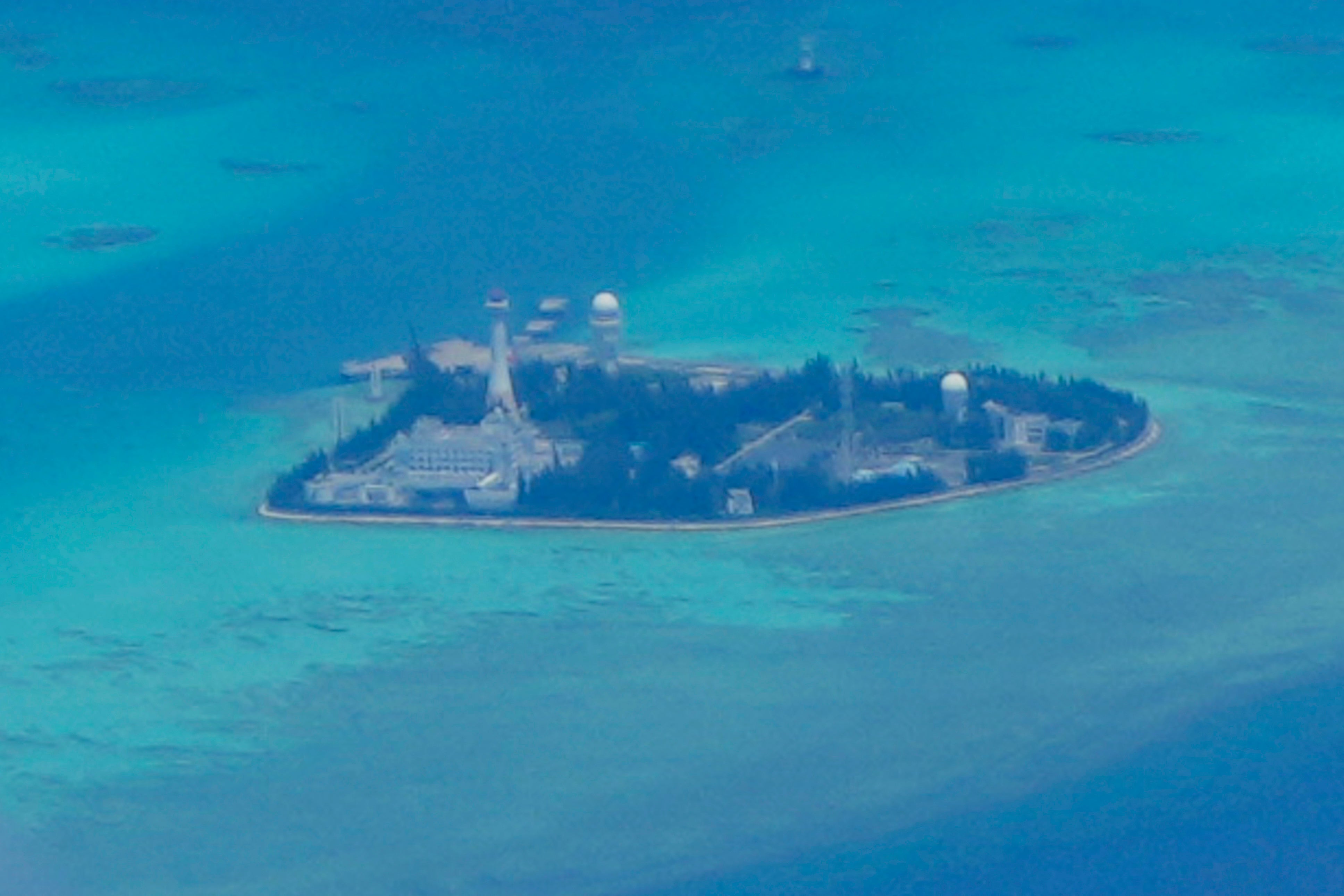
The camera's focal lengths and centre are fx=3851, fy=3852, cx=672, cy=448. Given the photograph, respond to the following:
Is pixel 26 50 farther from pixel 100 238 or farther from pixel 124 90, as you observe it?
pixel 100 238

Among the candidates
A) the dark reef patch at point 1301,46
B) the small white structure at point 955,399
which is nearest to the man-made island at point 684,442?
the small white structure at point 955,399

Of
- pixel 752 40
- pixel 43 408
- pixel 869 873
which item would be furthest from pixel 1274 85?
pixel 869 873

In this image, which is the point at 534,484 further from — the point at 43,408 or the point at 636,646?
the point at 43,408

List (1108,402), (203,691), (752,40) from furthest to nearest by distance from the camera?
1. (752,40)
2. (1108,402)
3. (203,691)

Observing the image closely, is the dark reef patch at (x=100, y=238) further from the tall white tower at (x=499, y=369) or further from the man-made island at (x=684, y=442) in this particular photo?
the tall white tower at (x=499, y=369)

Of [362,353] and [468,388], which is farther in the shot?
[362,353]

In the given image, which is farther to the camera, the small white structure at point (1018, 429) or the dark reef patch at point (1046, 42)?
the dark reef patch at point (1046, 42)
